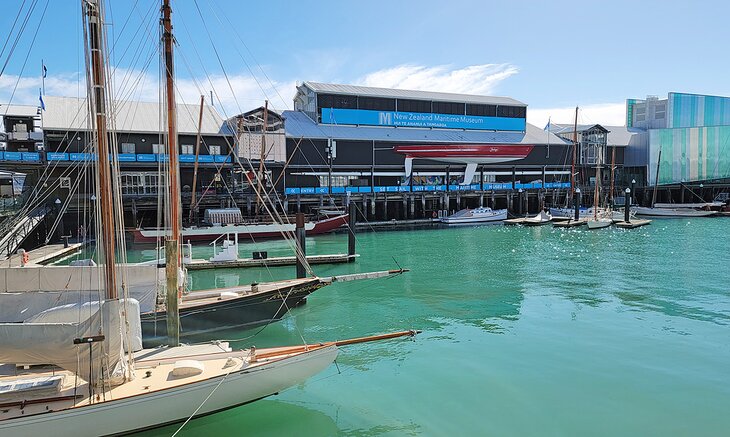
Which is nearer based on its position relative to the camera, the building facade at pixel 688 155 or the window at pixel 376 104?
the window at pixel 376 104

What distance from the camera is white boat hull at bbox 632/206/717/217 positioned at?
207 ft

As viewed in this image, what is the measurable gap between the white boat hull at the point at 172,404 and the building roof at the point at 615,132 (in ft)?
230

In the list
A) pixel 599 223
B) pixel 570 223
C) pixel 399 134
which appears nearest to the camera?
pixel 599 223

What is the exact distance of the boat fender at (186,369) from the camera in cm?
943

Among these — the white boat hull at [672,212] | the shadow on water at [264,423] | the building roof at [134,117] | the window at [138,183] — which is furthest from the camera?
the white boat hull at [672,212]

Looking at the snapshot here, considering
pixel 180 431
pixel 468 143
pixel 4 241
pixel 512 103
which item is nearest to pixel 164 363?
pixel 180 431

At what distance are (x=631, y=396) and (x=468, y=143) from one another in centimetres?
5169

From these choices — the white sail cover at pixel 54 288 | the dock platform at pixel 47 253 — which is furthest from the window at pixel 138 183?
the white sail cover at pixel 54 288

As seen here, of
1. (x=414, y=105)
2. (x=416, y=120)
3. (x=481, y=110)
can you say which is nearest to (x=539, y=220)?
(x=481, y=110)

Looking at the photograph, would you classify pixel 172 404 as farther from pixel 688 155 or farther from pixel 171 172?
pixel 688 155

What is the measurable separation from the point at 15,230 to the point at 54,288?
68.2 ft

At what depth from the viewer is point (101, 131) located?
29.7ft

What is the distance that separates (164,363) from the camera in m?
10.3

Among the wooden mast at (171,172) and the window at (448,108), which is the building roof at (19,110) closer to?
the wooden mast at (171,172)
